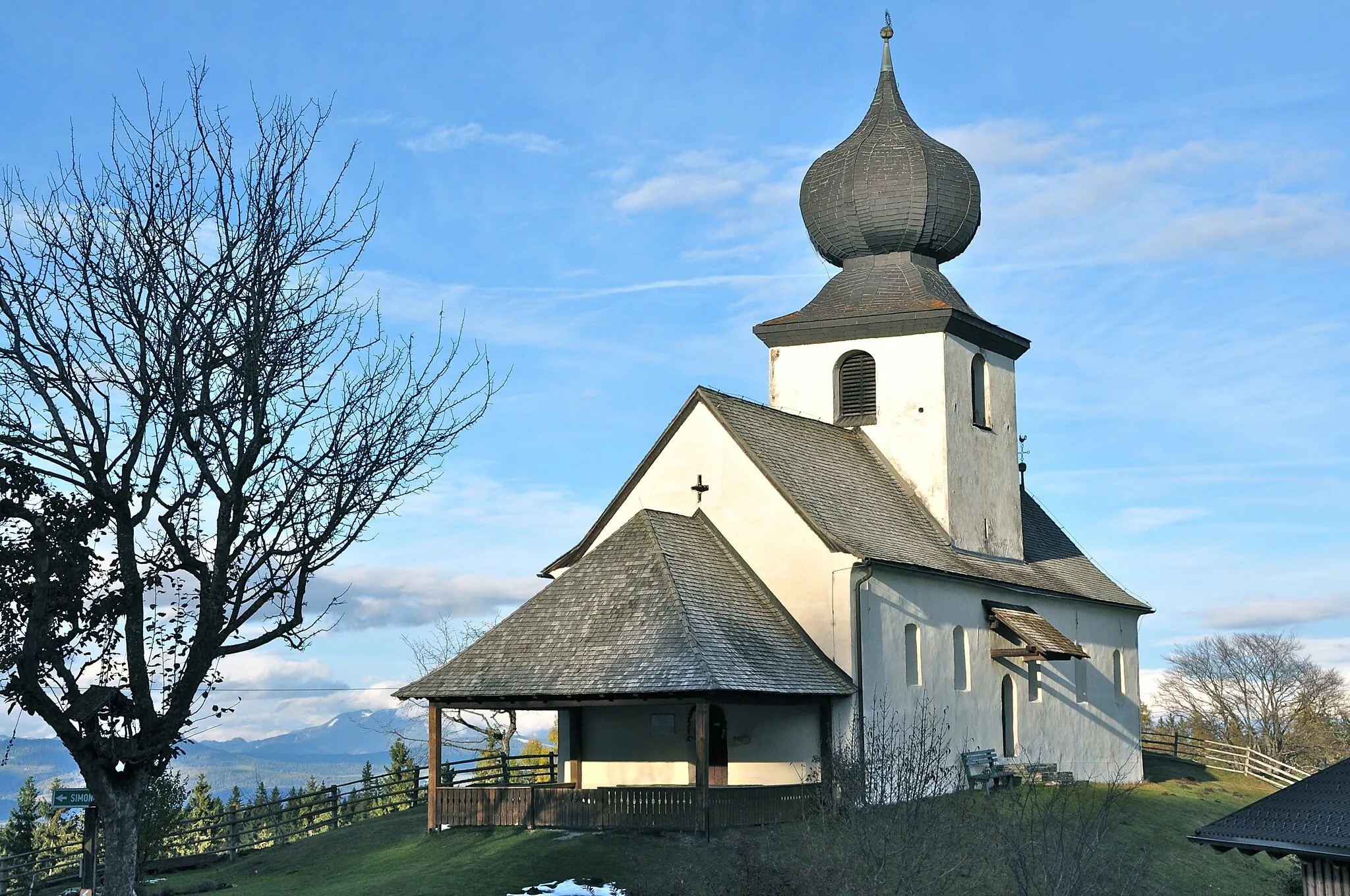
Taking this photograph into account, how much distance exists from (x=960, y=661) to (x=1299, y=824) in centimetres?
1466

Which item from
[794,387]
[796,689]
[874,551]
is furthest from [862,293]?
[796,689]

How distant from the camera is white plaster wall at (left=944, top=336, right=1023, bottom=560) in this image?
3372 centimetres

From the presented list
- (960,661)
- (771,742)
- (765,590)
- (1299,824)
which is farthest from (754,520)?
(1299,824)

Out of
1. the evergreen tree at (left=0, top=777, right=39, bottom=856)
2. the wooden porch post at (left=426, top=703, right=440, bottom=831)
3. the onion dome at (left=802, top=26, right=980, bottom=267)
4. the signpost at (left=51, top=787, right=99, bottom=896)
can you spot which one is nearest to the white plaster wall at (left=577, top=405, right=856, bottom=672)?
the wooden porch post at (left=426, top=703, right=440, bottom=831)

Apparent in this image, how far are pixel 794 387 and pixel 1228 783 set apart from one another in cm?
1659

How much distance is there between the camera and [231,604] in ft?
48.4

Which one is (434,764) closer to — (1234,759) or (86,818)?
(86,818)

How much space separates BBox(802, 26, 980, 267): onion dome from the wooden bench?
1190 cm

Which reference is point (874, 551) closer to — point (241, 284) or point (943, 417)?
point (943, 417)

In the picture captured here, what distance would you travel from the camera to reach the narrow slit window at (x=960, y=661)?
31.1 metres

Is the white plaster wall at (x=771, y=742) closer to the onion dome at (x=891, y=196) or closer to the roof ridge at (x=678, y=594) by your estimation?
the roof ridge at (x=678, y=594)

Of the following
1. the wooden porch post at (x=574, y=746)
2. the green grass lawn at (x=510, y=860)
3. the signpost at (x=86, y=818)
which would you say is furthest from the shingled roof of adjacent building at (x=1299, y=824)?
the wooden porch post at (x=574, y=746)

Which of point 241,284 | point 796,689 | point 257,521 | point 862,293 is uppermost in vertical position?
point 862,293

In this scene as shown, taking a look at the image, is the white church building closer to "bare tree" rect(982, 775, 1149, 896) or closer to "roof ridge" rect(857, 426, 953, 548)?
"roof ridge" rect(857, 426, 953, 548)
